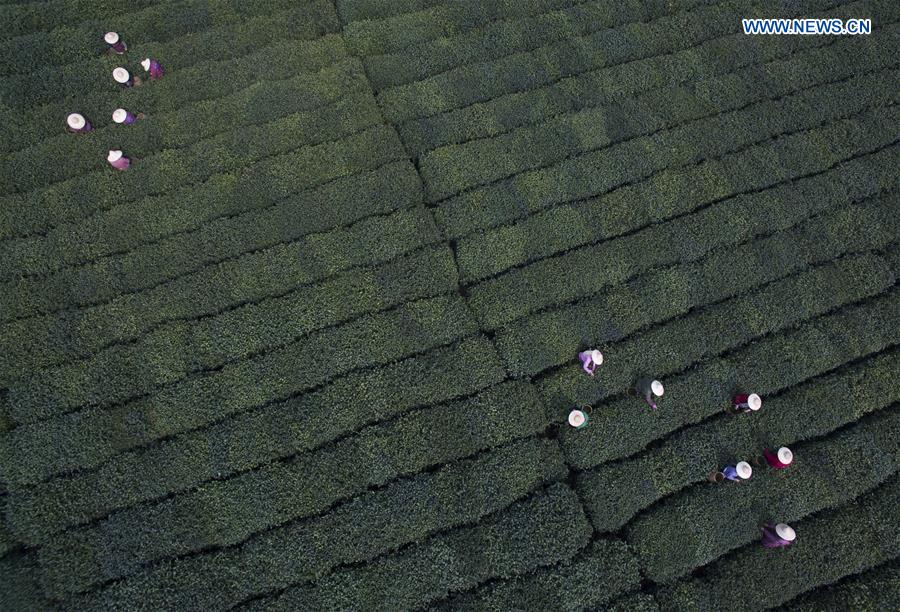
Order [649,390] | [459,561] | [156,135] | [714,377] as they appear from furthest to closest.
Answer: [156,135], [714,377], [649,390], [459,561]

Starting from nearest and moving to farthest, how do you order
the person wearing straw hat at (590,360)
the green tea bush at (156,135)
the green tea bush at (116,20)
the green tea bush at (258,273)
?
the person wearing straw hat at (590,360) → the green tea bush at (258,273) → the green tea bush at (156,135) → the green tea bush at (116,20)

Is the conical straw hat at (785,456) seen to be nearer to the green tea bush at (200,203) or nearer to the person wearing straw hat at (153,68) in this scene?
the green tea bush at (200,203)

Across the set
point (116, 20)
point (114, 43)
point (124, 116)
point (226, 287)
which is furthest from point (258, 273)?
point (116, 20)

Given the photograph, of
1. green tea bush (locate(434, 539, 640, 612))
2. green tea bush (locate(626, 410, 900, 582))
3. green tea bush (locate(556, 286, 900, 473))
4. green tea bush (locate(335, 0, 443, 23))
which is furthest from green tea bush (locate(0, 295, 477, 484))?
green tea bush (locate(335, 0, 443, 23))

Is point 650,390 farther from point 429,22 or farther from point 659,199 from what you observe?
point 429,22

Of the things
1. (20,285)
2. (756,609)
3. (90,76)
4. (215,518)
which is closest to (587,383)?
(756,609)

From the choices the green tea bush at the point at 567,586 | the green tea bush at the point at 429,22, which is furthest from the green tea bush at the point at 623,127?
the green tea bush at the point at 567,586
